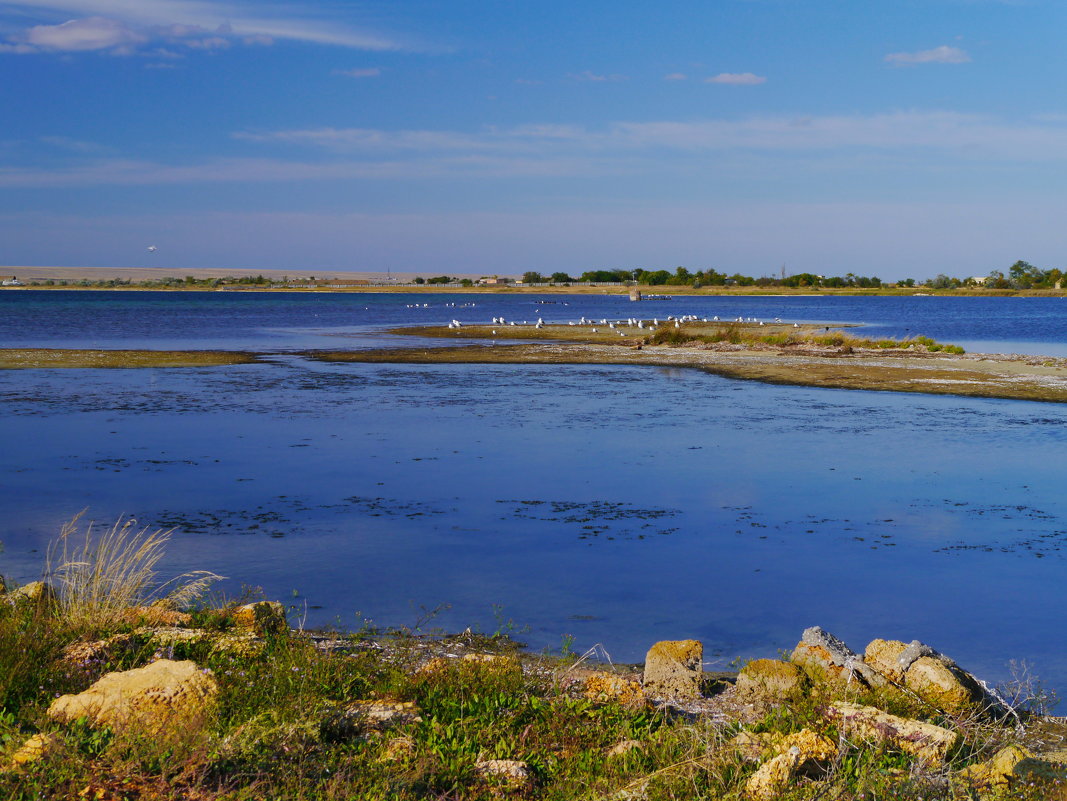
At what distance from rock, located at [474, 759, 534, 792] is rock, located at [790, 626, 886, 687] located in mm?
2230

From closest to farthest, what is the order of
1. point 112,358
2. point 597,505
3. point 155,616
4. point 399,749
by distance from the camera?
1. point 399,749
2. point 155,616
3. point 597,505
4. point 112,358

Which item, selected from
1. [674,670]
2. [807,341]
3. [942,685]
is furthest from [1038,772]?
[807,341]

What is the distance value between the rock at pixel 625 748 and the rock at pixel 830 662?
1.63m

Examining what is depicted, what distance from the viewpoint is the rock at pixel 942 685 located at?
5.47 m

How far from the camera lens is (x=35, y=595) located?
6438mm

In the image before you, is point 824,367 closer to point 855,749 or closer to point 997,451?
point 997,451

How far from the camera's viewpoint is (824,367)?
29906 mm

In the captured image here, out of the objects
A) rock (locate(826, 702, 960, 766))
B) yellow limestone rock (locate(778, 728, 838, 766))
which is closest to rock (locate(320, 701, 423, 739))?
yellow limestone rock (locate(778, 728, 838, 766))

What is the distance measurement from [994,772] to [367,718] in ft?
9.57

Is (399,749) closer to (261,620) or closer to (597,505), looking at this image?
(261,620)

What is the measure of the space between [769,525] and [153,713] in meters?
7.53

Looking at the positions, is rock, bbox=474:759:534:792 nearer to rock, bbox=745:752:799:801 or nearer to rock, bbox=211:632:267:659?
rock, bbox=745:752:799:801

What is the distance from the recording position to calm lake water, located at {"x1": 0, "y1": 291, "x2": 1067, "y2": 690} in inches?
310

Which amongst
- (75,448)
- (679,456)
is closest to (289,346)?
(75,448)
